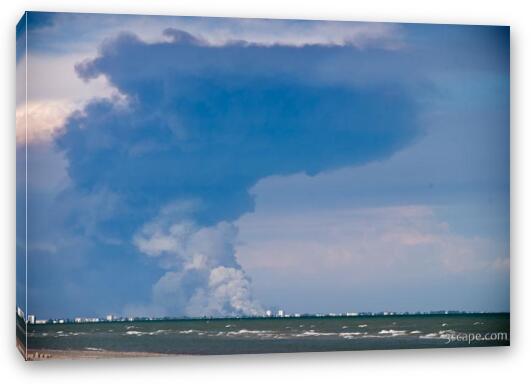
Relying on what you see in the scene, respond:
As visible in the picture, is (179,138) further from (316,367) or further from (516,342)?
(516,342)

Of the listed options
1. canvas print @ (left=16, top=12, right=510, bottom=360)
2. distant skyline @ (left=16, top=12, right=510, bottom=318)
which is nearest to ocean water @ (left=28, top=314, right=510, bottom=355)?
canvas print @ (left=16, top=12, right=510, bottom=360)

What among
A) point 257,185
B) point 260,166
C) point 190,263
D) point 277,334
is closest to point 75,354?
point 190,263

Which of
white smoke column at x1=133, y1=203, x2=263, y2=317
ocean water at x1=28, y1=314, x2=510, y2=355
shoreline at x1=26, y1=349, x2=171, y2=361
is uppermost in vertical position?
white smoke column at x1=133, y1=203, x2=263, y2=317

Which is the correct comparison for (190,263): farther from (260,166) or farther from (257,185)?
(260,166)

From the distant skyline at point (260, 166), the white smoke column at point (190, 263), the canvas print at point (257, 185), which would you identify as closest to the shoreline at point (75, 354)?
the canvas print at point (257, 185)

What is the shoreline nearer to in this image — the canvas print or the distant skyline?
the canvas print

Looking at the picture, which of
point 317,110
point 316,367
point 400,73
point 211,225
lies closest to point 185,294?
point 211,225
